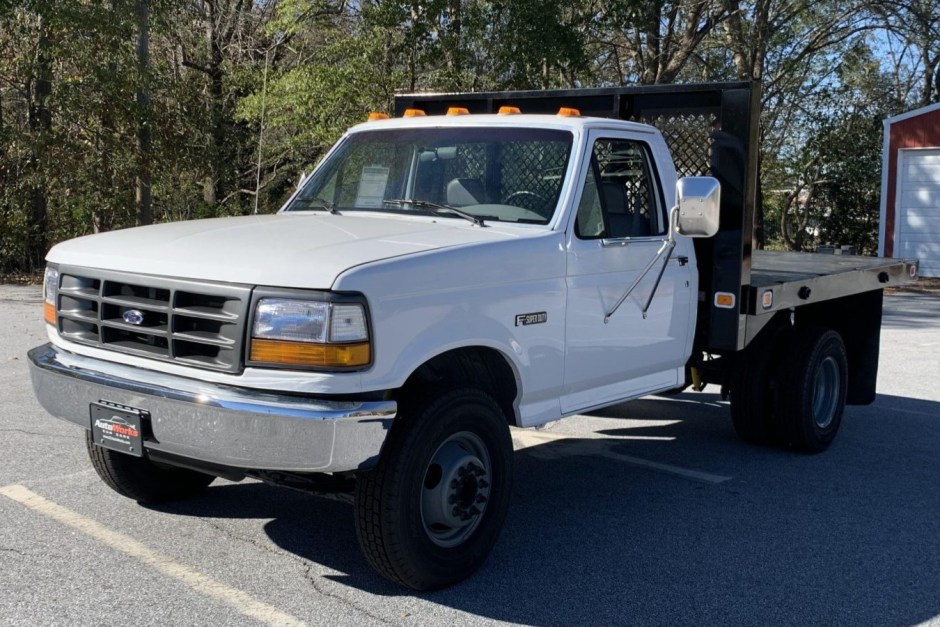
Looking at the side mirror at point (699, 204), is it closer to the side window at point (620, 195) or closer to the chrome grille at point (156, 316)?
the side window at point (620, 195)

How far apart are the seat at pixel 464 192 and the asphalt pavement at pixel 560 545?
5.45ft

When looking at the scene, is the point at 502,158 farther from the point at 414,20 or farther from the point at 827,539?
the point at 414,20

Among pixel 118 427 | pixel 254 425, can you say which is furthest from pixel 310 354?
pixel 118 427

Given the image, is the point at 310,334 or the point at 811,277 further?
the point at 811,277

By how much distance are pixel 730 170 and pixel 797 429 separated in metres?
1.84

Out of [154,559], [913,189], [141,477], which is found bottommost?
[154,559]

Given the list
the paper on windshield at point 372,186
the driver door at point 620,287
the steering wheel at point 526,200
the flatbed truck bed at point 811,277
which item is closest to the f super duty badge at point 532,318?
the driver door at point 620,287

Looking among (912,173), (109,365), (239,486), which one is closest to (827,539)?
(239,486)

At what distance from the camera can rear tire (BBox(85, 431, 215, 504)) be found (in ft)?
17.2

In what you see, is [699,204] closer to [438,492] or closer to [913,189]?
[438,492]

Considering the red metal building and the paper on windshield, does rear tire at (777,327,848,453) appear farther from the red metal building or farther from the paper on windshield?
the red metal building

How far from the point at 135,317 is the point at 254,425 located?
2.82ft

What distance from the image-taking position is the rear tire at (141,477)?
525cm

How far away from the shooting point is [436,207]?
534 centimetres
